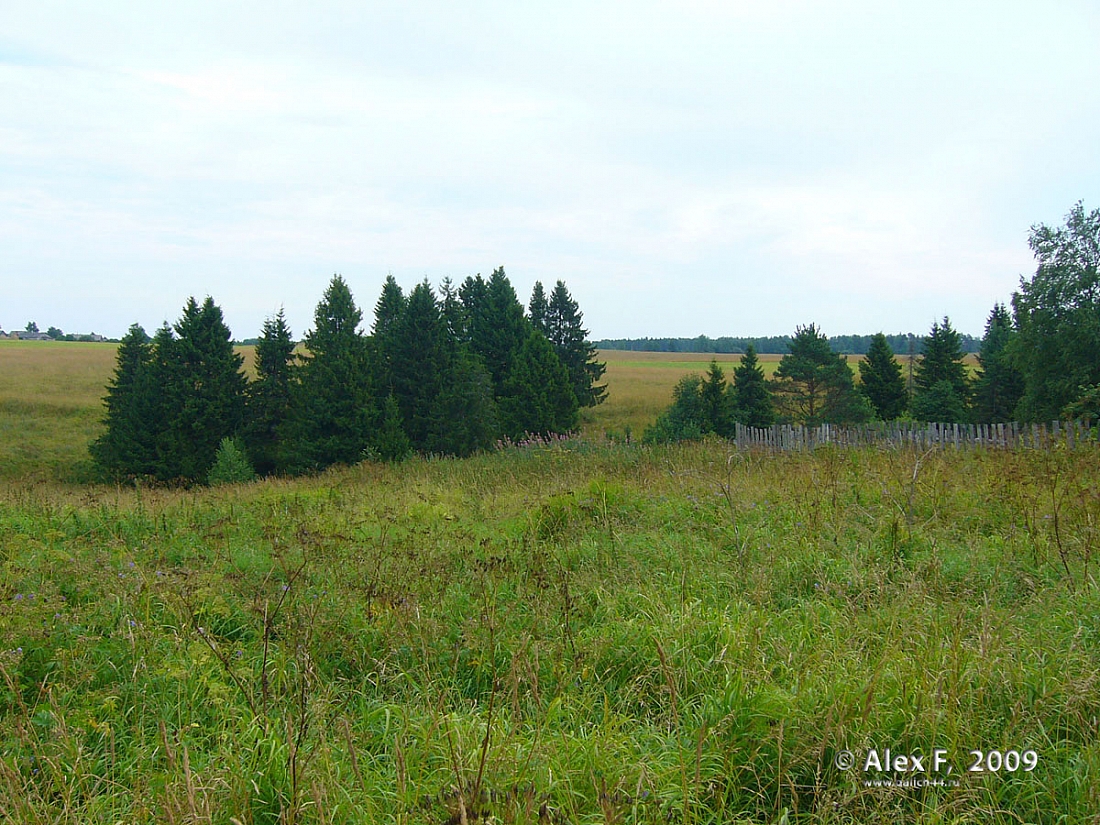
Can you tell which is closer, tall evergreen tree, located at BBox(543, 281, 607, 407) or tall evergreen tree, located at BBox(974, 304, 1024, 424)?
tall evergreen tree, located at BBox(974, 304, 1024, 424)

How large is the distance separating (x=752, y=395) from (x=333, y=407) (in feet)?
79.2

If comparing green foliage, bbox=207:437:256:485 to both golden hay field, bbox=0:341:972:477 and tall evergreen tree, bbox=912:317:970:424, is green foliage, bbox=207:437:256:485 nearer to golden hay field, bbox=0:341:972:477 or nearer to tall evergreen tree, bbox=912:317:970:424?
golden hay field, bbox=0:341:972:477

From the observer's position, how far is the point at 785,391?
40062mm

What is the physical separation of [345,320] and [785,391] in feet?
83.1

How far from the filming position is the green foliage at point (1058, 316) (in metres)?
33.6

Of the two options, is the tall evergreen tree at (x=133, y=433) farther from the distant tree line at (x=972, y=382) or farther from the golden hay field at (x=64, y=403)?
the distant tree line at (x=972, y=382)

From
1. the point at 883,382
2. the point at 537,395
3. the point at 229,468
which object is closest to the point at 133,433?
the point at 229,468

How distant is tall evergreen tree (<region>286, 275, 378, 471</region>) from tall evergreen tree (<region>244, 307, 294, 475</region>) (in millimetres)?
1979

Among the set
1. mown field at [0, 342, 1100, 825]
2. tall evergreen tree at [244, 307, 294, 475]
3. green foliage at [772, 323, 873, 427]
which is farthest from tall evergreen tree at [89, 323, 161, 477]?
green foliage at [772, 323, 873, 427]

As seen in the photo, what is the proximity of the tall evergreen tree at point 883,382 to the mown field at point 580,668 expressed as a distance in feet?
145

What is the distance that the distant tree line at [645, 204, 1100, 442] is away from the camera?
111 ft

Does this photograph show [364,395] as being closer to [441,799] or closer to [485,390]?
[485,390]

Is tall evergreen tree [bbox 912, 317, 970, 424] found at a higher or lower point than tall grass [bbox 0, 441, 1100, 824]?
higher

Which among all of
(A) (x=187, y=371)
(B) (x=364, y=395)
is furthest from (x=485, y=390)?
(A) (x=187, y=371)
